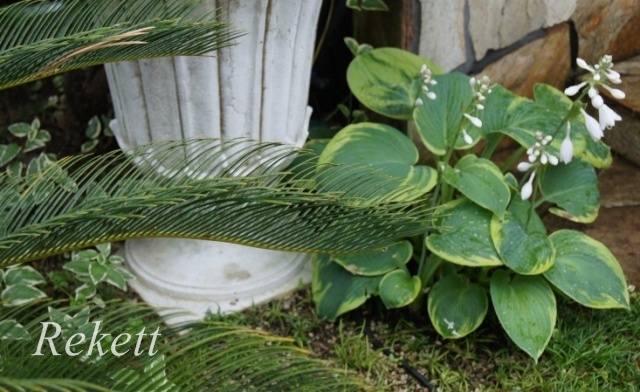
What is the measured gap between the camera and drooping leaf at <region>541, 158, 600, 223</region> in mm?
2295

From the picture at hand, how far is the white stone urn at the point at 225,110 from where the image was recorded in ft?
6.67

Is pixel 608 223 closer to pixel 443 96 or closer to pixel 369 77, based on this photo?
pixel 443 96

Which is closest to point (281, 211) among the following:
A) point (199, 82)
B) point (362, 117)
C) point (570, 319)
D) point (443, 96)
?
point (199, 82)

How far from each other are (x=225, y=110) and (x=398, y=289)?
2.11ft

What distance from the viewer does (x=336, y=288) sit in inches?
89.4

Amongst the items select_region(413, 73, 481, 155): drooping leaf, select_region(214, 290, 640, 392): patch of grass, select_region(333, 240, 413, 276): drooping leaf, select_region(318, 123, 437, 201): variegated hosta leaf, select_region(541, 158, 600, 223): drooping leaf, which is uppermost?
select_region(413, 73, 481, 155): drooping leaf

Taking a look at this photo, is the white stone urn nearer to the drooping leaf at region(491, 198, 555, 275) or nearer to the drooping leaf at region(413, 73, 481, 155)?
the drooping leaf at region(413, 73, 481, 155)

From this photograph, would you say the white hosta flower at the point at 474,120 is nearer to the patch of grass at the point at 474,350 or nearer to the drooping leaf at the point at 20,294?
the patch of grass at the point at 474,350

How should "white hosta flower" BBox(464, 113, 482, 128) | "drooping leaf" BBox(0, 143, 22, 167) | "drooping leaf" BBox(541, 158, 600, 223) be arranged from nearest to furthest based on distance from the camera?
1. "white hosta flower" BBox(464, 113, 482, 128)
2. "drooping leaf" BBox(541, 158, 600, 223)
3. "drooping leaf" BBox(0, 143, 22, 167)

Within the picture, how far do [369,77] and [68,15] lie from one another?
39.1 inches

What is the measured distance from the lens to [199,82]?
81.1 inches

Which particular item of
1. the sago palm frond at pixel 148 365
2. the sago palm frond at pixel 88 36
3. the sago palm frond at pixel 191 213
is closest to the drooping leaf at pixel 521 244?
the sago palm frond at pixel 191 213

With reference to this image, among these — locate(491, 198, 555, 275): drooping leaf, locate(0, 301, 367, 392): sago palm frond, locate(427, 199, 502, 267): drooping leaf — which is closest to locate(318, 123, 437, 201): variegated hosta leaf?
locate(427, 199, 502, 267): drooping leaf

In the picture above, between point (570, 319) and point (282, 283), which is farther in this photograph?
point (282, 283)
